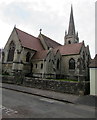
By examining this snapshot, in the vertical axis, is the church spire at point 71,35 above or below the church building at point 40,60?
above

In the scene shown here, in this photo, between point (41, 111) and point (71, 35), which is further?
point (71, 35)

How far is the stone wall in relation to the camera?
43.7 feet

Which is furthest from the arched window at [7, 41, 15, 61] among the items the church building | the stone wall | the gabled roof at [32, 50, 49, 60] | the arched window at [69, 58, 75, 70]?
the arched window at [69, 58, 75, 70]

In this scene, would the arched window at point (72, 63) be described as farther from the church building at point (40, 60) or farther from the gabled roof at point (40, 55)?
Result: the gabled roof at point (40, 55)

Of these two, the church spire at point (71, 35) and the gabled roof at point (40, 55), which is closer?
the gabled roof at point (40, 55)

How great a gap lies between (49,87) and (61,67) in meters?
13.4

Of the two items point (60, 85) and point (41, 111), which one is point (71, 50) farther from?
point (41, 111)

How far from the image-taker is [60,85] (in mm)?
14852

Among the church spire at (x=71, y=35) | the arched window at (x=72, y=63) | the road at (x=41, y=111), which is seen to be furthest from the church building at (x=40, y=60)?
the road at (x=41, y=111)

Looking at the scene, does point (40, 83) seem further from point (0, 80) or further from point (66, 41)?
point (66, 41)

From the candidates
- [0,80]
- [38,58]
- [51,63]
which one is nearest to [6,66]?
[0,80]

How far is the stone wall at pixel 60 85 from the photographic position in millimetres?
13305

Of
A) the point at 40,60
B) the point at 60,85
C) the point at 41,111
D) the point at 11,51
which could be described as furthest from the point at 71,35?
the point at 41,111

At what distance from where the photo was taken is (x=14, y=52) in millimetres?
25797
